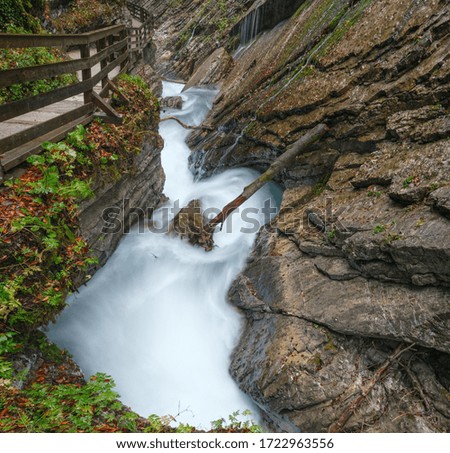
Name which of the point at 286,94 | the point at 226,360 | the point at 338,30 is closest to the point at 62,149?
the point at 226,360

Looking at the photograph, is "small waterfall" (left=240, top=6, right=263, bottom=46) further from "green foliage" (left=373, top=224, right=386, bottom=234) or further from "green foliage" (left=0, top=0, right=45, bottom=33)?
"green foliage" (left=373, top=224, right=386, bottom=234)

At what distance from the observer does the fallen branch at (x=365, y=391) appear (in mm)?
5429

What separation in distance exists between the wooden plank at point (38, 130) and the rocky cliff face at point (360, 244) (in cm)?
543

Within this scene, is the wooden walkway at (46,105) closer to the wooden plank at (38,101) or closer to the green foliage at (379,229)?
the wooden plank at (38,101)

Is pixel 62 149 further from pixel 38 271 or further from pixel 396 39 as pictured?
pixel 396 39

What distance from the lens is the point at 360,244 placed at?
588 centimetres

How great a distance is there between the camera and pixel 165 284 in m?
8.49

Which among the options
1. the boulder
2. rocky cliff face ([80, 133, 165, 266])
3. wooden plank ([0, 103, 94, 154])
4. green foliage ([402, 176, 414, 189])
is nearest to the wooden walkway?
wooden plank ([0, 103, 94, 154])

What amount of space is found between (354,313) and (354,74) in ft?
21.5

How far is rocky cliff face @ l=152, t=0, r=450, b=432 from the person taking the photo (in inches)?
209

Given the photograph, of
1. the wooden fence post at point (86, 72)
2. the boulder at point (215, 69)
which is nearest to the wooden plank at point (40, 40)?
the wooden fence post at point (86, 72)

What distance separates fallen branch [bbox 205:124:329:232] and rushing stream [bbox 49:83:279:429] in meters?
1.06

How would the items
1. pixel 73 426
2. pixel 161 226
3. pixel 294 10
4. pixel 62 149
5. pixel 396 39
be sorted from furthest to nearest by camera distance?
pixel 294 10 → pixel 161 226 → pixel 396 39 → pixel 62 149 → pixel 73 426

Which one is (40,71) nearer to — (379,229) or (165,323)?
(165,323)
